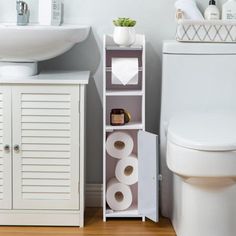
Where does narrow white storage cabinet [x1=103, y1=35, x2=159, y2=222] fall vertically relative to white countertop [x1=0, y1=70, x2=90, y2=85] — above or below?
below

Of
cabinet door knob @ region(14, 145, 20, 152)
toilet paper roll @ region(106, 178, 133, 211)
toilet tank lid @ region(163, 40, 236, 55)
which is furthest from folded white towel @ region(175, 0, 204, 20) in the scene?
cabinet door knob @ region(14, 145, 20, 152)

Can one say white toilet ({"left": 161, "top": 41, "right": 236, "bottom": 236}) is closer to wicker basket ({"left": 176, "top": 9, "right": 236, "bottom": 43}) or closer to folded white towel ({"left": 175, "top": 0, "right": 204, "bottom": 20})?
wicker basket ({"left": 176, "top": 9, "right": 236, "bottom": 43})

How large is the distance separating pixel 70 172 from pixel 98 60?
60 centimetres

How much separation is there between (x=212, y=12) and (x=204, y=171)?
87cm

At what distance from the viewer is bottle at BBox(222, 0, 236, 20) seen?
281 cm

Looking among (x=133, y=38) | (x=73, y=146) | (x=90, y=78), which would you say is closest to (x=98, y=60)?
(x=90, y=78)

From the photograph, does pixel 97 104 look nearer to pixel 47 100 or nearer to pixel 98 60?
pixel 98 60

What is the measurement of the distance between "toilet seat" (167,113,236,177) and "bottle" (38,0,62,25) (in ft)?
2.69

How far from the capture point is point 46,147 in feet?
8.64

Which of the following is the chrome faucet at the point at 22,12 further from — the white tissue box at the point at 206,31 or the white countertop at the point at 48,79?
the white tissue box at the point at 206,31

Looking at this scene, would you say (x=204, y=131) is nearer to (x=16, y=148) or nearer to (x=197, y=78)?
(x=197, y=78)

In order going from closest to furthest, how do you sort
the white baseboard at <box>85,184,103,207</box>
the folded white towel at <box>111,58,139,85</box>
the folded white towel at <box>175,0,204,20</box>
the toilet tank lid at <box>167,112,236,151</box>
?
1. the toilet tank lid at <box>167,112,236,151</box>
2. the folded white towel at <box>111,58,139,85</box>
3. the folded white towel at <box>175,0,204,20</box>
4. the white baseboard at <box>85,184,103,207</box>

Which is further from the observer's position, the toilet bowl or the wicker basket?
the wicker basket

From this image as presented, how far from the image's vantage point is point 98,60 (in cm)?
294
